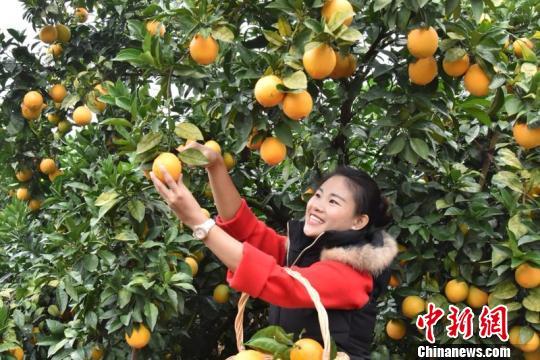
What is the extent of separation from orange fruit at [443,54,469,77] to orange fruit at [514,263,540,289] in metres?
0.76

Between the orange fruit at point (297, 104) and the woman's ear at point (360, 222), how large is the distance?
445 mm

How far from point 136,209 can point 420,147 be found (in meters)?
1.02

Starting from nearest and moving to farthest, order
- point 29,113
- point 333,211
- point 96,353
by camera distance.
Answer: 1. point 333,211
2. point 96,353
3. point 29,113

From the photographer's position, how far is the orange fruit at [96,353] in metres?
2.33

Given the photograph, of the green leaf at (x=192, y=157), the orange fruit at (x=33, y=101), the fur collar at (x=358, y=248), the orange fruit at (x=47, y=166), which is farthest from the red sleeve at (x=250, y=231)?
the orange fruit at (x=47, y=166)

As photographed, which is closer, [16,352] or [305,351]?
[305,351]

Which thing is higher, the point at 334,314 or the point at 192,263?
the point at 334,314

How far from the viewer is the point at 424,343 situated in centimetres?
272

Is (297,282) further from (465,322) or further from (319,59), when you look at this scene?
(465,322)

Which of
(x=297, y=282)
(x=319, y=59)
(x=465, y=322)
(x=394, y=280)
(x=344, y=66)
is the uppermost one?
(x=319, y=59)

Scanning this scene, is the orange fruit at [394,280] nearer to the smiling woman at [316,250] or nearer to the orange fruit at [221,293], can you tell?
the smiling woman at [316,250]

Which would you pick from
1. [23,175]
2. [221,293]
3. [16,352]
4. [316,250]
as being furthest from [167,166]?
[23,175]

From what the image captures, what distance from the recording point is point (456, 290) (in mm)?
2455

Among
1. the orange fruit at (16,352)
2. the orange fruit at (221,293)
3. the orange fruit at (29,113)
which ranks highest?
the orange fruit at (29,113)
